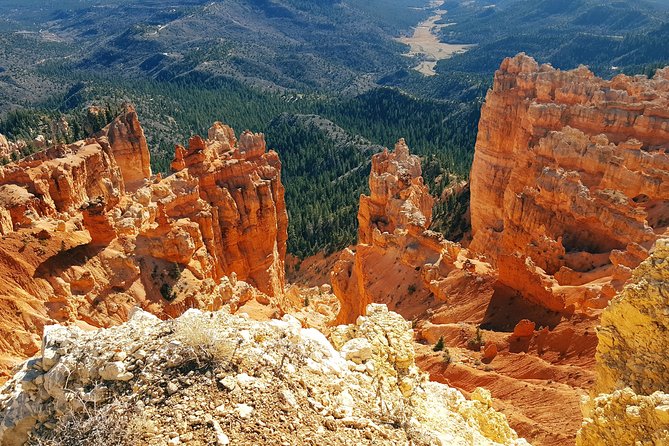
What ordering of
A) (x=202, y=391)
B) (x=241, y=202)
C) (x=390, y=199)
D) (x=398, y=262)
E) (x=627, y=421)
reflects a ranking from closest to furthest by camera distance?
(x=202, y=391) < (x=627, y=421) < (x=398, y=262) < (x=241, y=202) < (x=390, y=199)

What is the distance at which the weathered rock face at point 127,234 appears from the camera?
19.9m

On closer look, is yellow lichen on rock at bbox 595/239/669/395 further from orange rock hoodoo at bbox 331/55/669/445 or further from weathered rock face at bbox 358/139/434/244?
weathered rock face at bbox 358/139/434/244

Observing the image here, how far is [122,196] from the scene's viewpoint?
30.1 metres

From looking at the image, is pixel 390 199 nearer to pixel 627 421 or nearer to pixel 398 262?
pixel 398 262

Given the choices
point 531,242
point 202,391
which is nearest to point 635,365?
point 202,391

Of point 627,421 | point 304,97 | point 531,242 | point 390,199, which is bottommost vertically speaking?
point 304,97

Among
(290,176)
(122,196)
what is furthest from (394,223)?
(290,176)

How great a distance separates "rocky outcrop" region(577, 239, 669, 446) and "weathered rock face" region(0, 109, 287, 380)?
54.6ft

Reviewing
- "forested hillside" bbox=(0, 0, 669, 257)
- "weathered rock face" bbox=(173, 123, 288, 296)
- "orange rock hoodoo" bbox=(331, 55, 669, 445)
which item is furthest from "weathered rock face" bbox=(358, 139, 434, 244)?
"forested hillside" bbox=(0, 0, 669, 257)

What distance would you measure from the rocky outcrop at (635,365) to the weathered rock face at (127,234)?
54.6 ft

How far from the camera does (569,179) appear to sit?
3042cm

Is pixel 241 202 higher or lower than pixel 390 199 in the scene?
higher

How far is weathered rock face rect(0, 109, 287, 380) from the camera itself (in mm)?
19875

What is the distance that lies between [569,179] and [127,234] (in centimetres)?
2523
